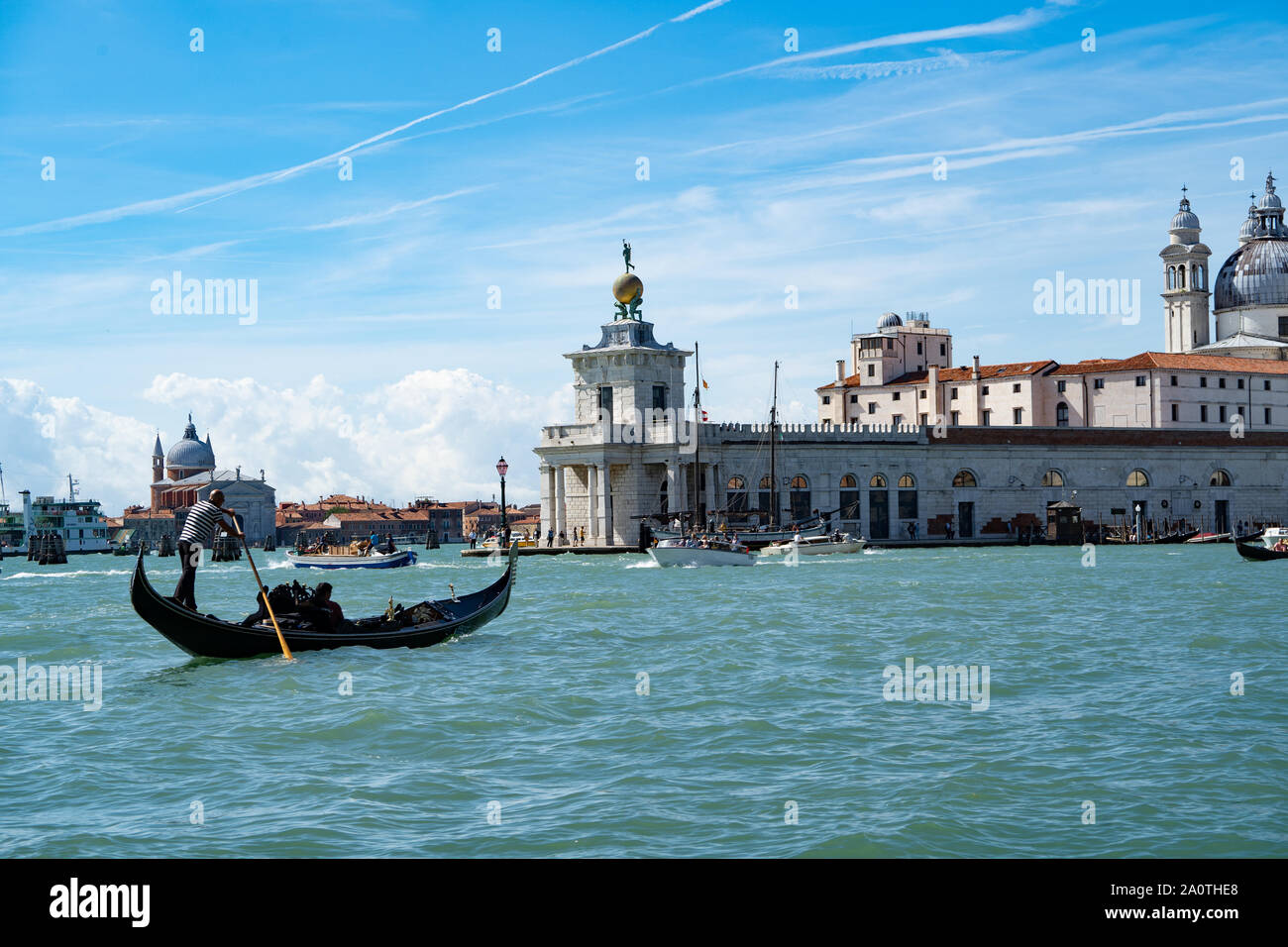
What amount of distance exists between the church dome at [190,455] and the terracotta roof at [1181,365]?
334ft

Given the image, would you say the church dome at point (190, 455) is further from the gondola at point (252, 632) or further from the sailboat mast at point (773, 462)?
the gondola at point (252, 632)

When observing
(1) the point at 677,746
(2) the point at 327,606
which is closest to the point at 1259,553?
(2) the point at 327,606

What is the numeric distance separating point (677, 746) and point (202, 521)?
8.35m

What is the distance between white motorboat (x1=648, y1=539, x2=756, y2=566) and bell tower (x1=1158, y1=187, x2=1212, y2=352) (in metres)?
47.4

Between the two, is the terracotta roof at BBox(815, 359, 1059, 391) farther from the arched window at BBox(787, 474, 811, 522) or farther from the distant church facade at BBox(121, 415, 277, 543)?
the distant church facade at BBox(121, 415, 277, 543)

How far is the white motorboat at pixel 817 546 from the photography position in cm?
5112

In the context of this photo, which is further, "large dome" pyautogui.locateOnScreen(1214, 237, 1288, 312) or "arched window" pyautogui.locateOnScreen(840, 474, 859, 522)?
"large dome" pyautogui.locateOnScreen(1214, 237, 1288, 312)

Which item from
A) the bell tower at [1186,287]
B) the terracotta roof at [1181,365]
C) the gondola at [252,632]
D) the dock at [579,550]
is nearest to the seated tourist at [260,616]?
the gondola at [252,632]

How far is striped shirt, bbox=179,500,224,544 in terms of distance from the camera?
672 inches

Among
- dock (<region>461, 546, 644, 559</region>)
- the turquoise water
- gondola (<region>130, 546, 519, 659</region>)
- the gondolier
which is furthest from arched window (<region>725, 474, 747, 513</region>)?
the gondolier

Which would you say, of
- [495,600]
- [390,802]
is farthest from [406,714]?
[495,600]

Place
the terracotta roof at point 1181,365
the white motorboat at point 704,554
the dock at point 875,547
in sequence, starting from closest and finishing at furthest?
1. the white motorboat at point 704,554
2. the dock at point 875,547
3. the terracotta roof at point 1181,365

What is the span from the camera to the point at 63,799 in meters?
10.1
